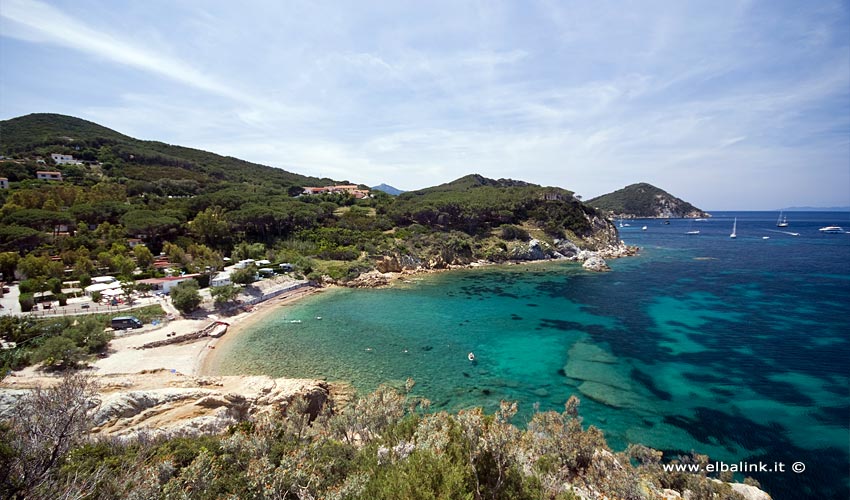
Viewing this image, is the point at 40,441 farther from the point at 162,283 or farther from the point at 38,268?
the point at 38,268

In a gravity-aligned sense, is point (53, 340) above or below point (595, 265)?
above

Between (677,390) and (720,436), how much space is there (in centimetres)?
400

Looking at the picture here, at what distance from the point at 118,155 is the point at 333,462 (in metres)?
108

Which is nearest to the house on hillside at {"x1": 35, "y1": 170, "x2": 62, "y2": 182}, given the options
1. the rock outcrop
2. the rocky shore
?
the rocky shore

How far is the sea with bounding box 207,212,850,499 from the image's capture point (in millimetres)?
14961

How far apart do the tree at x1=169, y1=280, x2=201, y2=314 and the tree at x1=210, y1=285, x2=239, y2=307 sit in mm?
1553

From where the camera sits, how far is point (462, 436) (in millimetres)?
9219

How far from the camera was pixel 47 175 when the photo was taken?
58.7 metres

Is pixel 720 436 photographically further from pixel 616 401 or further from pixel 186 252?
pixel 186 252

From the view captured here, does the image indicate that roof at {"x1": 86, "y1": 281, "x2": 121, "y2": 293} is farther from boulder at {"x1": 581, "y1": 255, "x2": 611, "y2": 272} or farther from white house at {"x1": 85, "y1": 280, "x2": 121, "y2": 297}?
boulder at {"x1": 581, "y1": 255, "x2": 611, "y2": 272}

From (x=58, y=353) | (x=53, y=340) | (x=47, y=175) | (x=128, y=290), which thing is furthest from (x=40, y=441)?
(x=47, y=175)

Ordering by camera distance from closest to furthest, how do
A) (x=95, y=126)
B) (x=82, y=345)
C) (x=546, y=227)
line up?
(x=82, y=345)
(x=546, y=227)
(x=95, y=126)

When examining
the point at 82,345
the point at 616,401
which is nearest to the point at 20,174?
the point at 82,345

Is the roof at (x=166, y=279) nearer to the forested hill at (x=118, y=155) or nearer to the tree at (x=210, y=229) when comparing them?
the tree at (x=210, y=229)
